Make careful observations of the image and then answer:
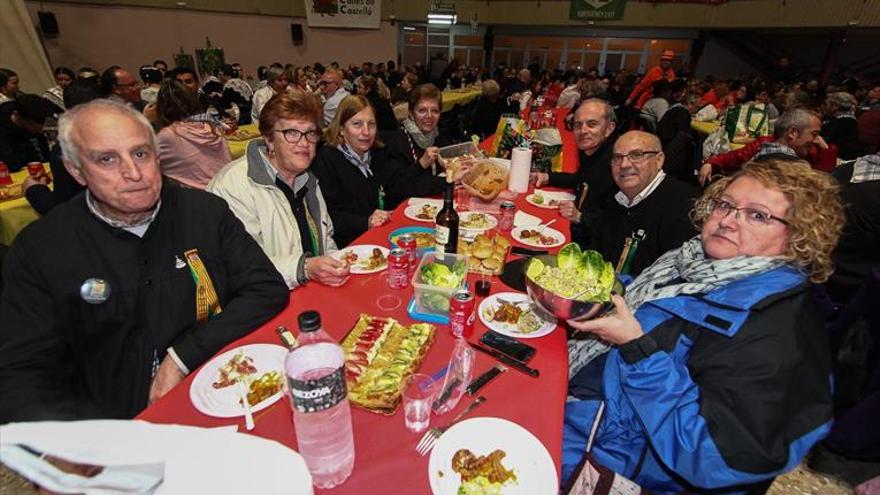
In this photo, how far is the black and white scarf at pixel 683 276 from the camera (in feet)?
4.49

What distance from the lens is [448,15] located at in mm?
12969

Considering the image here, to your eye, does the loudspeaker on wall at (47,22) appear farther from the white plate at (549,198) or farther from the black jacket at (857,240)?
the black jacket at (857,240)

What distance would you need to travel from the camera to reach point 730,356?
124 cm

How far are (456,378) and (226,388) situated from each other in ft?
2.53

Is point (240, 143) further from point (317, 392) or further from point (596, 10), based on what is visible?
point (596, 10)

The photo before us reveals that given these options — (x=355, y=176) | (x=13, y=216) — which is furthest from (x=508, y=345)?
(x=13, y=216)

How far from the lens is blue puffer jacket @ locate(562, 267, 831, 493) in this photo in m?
1.14

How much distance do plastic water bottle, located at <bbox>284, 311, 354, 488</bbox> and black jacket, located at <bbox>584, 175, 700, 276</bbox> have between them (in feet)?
7.63

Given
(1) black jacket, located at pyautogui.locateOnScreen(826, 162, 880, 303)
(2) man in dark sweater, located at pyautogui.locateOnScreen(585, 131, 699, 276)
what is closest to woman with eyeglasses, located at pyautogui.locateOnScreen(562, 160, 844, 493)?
→ (2) man in dark sweater, located at pyautogui.locateOnScreen(585, 131, 699, 276)

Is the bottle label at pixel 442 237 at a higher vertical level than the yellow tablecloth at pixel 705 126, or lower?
lower

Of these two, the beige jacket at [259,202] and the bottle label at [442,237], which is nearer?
the bottle label at [442,237]

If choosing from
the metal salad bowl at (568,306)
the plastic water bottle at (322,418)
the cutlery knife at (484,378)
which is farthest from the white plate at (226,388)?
the metal salad bowl at (568,306)

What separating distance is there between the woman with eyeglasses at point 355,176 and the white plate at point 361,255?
1.83 feet

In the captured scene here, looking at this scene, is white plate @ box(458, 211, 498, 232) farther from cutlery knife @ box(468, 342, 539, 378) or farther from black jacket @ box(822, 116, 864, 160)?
black jacket @ box(822, 116, 864, 160)
